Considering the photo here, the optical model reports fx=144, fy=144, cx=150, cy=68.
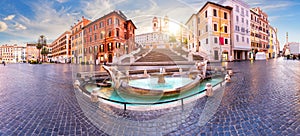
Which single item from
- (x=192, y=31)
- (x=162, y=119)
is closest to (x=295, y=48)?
(x=192, y=31)

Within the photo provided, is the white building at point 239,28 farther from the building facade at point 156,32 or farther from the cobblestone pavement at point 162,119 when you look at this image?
the cobblestone pavement at point 162,119

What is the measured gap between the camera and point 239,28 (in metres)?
A: 35.2

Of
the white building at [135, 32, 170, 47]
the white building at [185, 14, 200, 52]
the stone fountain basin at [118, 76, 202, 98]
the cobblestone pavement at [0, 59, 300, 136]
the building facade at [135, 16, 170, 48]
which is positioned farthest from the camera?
the stone fountain basin at [118, 76, 202, 98]

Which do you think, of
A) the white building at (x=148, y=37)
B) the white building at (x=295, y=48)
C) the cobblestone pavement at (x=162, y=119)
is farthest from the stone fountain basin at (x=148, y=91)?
the white building at (x=295, y=48)

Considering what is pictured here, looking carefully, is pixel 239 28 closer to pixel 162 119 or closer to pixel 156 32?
pixel 156 32

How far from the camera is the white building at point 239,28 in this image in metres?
34.0

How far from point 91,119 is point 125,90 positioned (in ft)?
12.2

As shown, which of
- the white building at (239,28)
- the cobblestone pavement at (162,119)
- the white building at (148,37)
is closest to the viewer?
the cobblestone pavement at (162,119)

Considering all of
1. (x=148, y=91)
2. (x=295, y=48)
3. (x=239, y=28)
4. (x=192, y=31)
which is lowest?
(x=148, y=91)

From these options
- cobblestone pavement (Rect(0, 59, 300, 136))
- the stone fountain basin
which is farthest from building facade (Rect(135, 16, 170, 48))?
cobblestone pavement (Rect(0, 59, 300, 136))

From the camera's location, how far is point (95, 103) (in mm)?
4629

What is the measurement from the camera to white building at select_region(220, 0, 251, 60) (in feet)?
112

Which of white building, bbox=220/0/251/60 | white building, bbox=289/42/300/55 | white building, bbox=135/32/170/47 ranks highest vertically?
white building, bbox=220/0/251/60

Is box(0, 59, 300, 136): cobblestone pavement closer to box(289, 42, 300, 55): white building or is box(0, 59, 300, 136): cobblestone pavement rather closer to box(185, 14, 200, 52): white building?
box(185, 14, 200, 52): white building
